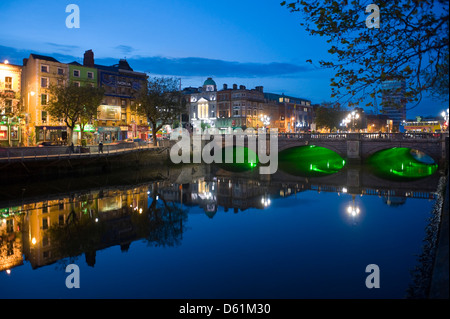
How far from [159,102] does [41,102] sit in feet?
60.5

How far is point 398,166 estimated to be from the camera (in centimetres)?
5444

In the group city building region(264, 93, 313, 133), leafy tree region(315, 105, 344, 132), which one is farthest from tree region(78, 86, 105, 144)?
city building region(264, 93, 313, 133)

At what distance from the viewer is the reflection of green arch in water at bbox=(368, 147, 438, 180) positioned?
43053 mm

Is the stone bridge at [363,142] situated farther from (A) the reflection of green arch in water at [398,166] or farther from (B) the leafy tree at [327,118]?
(B) the leafy tree at [327,118]

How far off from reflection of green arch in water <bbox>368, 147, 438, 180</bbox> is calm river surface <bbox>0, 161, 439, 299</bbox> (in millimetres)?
8941

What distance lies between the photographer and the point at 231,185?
38.4 metres

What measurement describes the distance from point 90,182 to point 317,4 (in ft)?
103

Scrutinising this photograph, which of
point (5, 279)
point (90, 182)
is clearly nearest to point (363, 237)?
point (5, 279)

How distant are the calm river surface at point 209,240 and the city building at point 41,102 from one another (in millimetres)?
25068

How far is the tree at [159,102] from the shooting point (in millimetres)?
55469

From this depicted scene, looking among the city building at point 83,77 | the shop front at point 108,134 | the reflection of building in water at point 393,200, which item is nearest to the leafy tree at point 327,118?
the shop front at point 108,134

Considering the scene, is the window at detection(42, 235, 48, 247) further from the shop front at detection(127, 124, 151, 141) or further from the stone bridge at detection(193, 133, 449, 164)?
the shop front at detection(127, 124, 151, 141)

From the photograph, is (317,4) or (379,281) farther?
(379,281)
